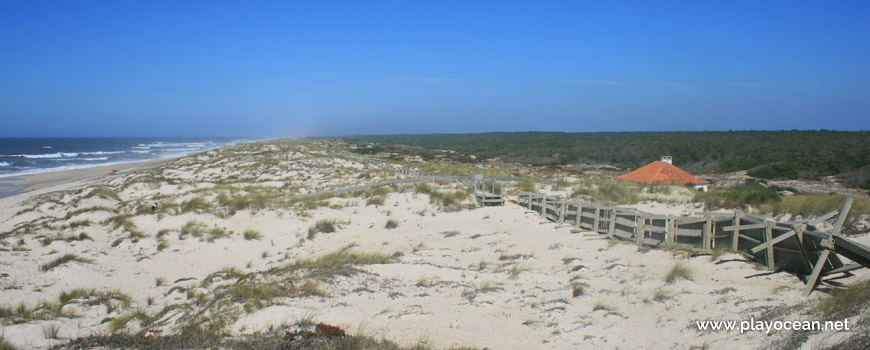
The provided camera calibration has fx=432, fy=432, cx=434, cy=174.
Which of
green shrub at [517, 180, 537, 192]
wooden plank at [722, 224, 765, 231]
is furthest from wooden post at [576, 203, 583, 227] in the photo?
green shrub at [517, 180, 537, 192]

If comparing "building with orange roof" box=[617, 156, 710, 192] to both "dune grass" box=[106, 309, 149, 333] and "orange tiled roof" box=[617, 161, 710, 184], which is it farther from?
"dune grass" box=[106, 309, 149, 333]

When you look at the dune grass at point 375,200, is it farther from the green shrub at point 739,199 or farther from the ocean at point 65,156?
the ocean at point 65,156

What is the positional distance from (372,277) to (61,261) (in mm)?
9540

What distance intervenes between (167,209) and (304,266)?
11260mm

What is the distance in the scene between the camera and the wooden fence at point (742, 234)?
6949 mm

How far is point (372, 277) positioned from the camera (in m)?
9.97

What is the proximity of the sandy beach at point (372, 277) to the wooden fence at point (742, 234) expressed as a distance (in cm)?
38

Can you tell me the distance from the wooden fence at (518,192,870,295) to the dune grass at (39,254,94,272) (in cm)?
1537

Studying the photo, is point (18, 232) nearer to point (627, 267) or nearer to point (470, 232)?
point (470, 232)

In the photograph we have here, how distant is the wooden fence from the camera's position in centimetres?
695

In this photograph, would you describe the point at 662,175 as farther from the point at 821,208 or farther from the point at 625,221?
the point at 625,221

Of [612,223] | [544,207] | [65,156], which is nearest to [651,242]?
[612,223]

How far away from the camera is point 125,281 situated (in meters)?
11.6

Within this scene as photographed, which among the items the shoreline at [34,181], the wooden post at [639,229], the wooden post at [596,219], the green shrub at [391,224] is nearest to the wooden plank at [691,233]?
the wooden post at [639,229]
